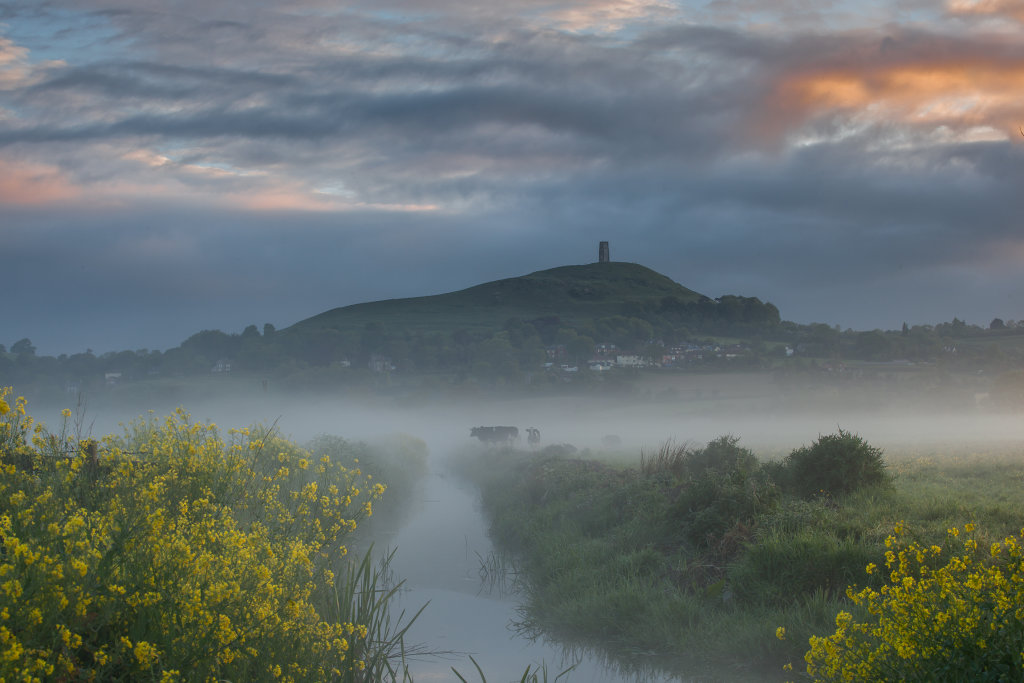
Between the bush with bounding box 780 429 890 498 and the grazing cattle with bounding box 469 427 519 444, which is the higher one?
the bush with bounding box 780 429 890 498

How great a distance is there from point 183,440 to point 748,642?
8.40 metres

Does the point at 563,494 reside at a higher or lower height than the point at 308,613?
lower


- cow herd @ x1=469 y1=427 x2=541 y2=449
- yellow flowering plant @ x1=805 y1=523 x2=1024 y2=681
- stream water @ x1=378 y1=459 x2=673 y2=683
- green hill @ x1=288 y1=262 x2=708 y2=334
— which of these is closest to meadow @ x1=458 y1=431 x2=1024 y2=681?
yellow flowering plant @ x1=805 y1=523 x2=1024 y2=681

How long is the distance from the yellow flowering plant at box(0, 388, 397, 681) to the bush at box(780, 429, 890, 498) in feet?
33.4

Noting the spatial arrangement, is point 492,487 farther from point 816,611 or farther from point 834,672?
point 834,672

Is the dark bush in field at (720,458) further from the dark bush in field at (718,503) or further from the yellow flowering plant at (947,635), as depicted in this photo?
the yellow flowering plant at (947,635)

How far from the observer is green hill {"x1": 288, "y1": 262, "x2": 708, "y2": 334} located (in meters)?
161

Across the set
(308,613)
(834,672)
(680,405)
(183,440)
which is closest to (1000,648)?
(834,672)

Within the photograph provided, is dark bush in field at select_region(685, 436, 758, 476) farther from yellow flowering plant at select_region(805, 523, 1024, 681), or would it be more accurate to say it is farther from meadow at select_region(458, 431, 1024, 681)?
yellow flowering plant at select_region(805, 523, 1024, 681)

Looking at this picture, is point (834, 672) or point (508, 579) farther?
point (508, 579)

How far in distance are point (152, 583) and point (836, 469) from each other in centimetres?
1353

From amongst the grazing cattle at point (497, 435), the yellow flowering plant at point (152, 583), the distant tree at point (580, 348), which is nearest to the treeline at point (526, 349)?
the distant tree at point (580, 348)

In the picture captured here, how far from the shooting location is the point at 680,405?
10462 centimetres

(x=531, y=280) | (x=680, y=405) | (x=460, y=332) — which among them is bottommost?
(x=680, y=405)
